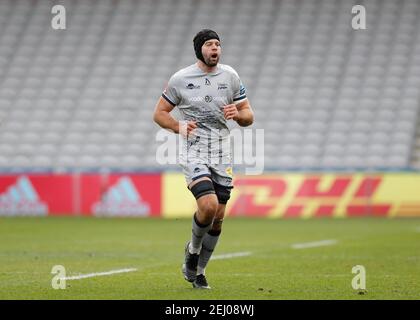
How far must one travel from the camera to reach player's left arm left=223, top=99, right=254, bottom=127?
31.6 ft

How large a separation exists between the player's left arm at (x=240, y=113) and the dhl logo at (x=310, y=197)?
14386 mm

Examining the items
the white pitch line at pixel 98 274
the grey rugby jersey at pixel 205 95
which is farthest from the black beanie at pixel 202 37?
the white pitch line at pixel 98 274

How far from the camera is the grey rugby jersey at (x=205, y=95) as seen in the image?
9812 mm

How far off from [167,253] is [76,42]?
724 inches

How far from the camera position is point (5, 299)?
28.7ft

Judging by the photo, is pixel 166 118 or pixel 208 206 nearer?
pixel 208 206

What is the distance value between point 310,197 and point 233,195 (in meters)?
1.86

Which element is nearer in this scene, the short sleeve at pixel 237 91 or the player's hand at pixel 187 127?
the player's hand at pixel 187 127

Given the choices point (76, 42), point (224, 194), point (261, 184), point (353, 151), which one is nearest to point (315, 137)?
point (353, 151)

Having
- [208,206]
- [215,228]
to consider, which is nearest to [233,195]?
[215,228]

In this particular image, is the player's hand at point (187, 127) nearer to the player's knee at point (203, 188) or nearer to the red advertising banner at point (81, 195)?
the player's knee at point (203, 188)

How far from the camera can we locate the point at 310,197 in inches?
970

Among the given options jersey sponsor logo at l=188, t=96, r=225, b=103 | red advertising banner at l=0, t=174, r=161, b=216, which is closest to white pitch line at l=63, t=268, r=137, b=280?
jersey sponsor logo at l=188, t=96, r=225, b=103

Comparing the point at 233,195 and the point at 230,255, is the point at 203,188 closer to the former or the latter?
the point at 230,255
